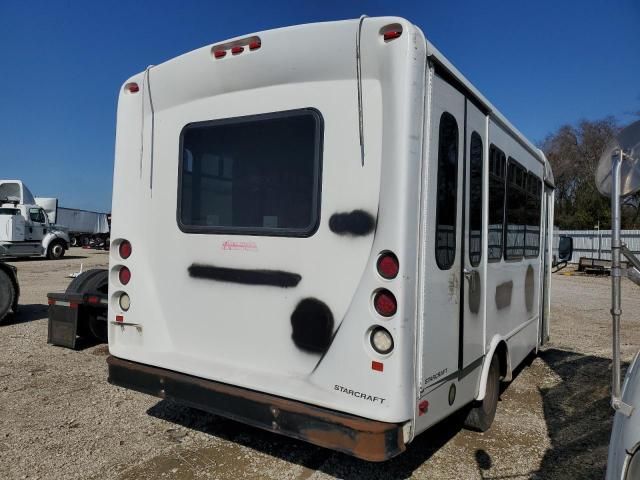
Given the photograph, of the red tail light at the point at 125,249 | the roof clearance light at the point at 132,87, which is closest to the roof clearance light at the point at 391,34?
the roof clearance light at the point at 132,87

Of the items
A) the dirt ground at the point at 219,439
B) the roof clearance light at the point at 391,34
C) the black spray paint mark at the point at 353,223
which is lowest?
the dirt ground at the point at 219,439

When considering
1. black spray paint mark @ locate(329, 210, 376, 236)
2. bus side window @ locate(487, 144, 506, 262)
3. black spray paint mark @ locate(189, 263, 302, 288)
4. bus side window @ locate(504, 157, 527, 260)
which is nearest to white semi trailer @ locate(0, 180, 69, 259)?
black spray paint mark @ locate(189, 263, 302, 288)

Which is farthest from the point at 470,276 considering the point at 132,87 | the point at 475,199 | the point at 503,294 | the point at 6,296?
the point at 6,296

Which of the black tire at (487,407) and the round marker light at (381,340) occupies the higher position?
the round marker light at (381,340)

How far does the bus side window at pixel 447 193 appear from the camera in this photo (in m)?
3.05

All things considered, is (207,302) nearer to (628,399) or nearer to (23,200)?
(628,399)

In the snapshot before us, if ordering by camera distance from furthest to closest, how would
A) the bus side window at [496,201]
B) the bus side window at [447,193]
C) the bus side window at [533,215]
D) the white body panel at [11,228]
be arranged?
the white body panel at [11,228], the bus side window at [533,215], the bus side window at [496,201], the bus side window at [447,193]

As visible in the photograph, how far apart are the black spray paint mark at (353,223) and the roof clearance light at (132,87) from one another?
1962 mm

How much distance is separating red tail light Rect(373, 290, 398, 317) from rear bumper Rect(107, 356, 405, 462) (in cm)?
58

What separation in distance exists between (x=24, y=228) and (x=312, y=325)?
2155cm

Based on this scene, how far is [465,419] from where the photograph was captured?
4.11m

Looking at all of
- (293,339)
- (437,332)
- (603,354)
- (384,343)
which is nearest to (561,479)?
(437,332)

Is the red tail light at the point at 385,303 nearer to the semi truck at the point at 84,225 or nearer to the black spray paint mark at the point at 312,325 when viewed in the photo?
the black spray paint mark at the point at 312,325

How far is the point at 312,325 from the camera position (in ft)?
9.77
